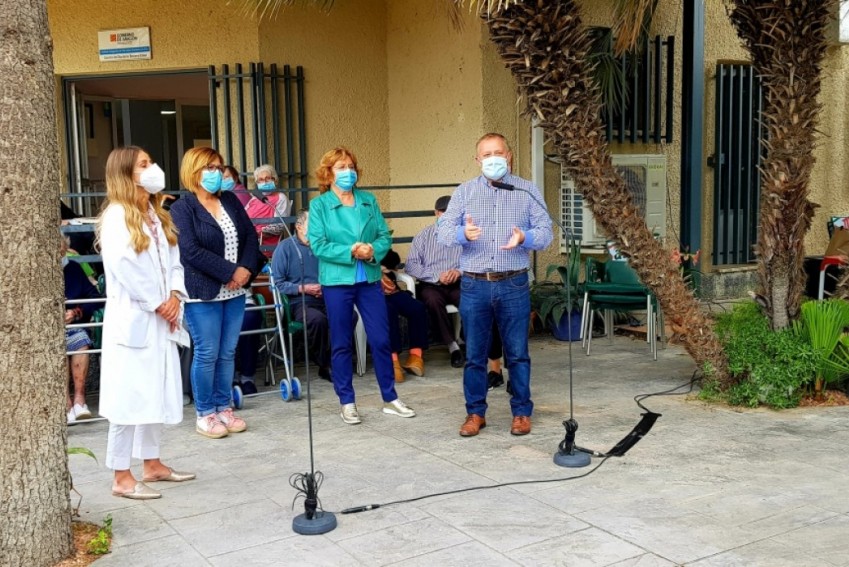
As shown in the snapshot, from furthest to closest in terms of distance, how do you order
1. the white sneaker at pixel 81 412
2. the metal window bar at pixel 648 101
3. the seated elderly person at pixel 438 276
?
1. the metal window bar at pixel 648 101
2. the seated elderly person at pixel 438 276
3. the white sneaker at pixel 81 412

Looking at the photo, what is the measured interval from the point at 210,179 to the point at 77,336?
1.72 meters

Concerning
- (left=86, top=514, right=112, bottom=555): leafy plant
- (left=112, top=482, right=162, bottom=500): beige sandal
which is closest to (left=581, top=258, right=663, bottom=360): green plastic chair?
(left=112, top=482, right=162, bottom=500): beige sandal

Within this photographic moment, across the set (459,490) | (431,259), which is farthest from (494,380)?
(459,490)

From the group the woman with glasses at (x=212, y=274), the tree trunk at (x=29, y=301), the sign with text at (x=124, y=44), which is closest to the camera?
the tree trunk at (x=29, y=301)

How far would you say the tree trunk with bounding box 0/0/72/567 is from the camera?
3926mm

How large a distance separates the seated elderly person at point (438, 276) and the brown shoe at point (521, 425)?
225 cm

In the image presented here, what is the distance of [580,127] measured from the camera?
21.5ft

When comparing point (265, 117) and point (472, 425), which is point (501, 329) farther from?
point (265, 117)

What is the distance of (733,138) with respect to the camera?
11852 mm

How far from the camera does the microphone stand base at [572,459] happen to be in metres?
5.39

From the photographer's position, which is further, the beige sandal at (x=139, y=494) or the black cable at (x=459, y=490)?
the beige sandal at (x=139, y=494)

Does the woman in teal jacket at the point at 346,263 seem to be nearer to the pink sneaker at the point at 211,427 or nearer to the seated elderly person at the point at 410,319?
the pink sneaker at the point at 211,427

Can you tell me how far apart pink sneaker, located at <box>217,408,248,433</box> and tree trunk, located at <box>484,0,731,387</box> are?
9.34 feet

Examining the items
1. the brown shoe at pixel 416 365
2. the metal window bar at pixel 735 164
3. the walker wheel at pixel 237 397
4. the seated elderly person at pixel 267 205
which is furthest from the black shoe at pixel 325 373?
the metal window bar at pixel 735 164
